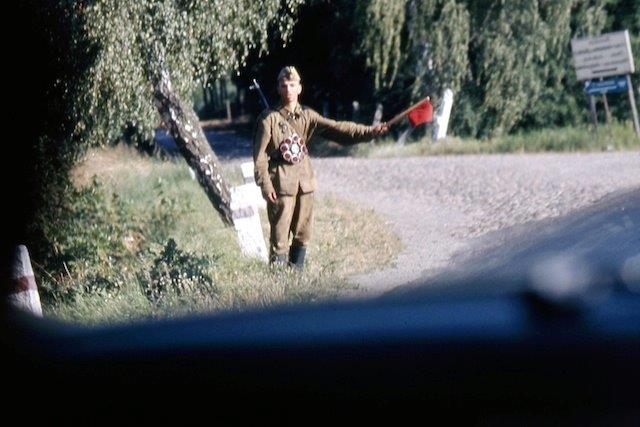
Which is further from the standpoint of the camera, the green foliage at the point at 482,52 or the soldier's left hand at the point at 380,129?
the green foliage at the point at 482,52

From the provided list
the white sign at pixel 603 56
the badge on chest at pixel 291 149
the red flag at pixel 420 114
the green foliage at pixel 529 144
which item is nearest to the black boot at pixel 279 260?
the badge on chest at pixel 291 149

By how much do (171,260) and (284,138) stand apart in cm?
146

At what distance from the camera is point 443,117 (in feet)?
80.4

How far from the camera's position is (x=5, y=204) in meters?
11.4

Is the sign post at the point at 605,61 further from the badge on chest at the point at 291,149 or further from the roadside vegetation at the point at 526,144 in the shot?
the badge on chest at the point at 291,149

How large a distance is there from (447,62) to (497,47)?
3.75 feet

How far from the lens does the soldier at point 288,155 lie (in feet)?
27.8

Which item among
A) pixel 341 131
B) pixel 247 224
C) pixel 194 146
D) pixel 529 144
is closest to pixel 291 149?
pixel 341 131

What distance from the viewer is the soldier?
8484 mm

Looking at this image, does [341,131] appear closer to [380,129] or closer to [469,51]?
[380,129]

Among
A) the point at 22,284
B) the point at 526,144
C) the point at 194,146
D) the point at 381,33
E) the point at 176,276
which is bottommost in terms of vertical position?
the point at 526,144

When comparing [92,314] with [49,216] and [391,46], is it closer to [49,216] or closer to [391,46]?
[49,216]

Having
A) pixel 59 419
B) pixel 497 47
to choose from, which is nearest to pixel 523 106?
pixel 497 47

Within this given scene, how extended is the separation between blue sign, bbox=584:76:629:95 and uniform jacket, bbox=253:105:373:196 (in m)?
14.4
